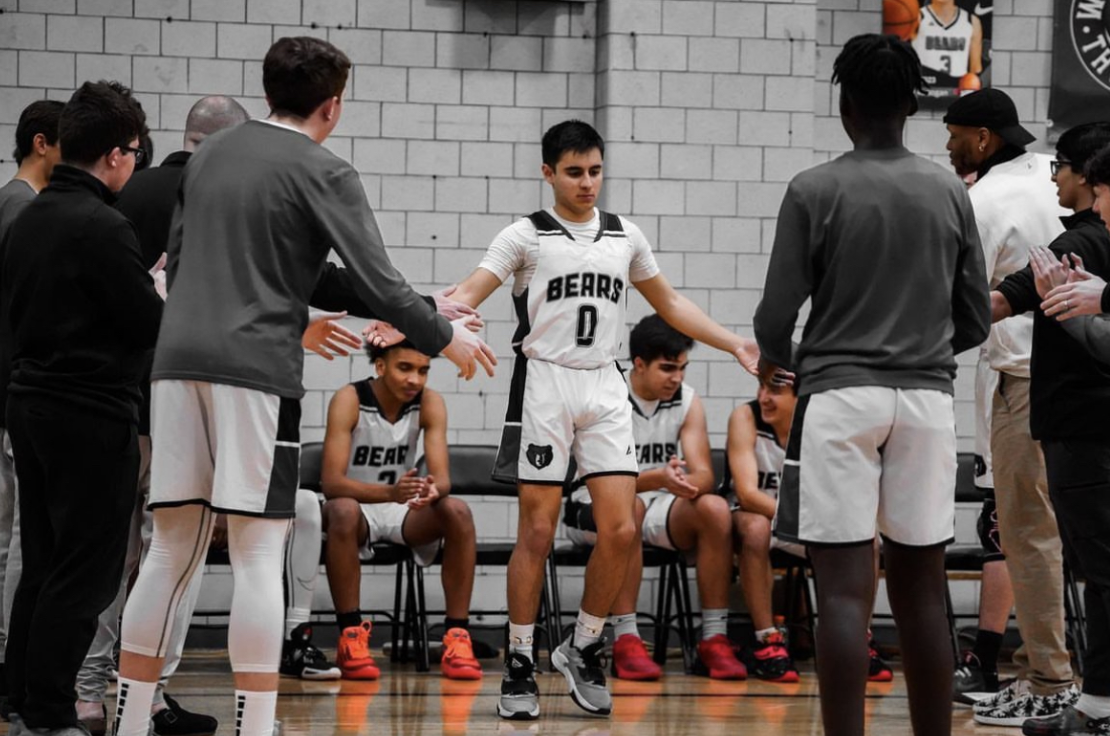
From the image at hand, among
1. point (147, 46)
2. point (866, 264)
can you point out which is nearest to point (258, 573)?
point (866, 264)

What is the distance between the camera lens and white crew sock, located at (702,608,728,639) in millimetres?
6680

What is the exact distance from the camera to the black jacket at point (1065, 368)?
456 cm

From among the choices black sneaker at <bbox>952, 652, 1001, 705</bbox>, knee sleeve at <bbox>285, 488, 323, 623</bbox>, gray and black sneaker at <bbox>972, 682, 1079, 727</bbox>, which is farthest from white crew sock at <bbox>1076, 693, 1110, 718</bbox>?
knee sleeve at <bbox>285, 488, 323, 623</bbox>

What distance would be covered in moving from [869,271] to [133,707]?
6.76ft

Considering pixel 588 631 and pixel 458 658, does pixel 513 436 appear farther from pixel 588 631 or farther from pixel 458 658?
pixel 458 658

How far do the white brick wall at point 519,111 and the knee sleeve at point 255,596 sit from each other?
4017mm

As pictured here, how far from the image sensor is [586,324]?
18.3 feet

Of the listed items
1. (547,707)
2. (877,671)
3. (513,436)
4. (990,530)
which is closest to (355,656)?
(547,707)

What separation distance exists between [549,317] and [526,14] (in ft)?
8.97

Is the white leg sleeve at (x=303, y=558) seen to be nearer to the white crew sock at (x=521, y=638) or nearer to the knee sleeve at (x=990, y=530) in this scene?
the white crew sock at (x=521, y=638)

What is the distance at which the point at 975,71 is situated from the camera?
7.99m

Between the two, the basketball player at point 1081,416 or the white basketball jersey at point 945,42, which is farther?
the white basketball jersey at point 945,42

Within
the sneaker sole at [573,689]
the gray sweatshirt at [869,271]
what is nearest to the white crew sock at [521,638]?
the sneaker sole at [573,689]

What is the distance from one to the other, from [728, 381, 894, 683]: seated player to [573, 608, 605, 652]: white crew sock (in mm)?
1258
